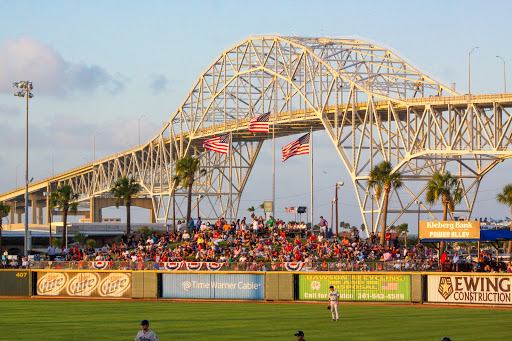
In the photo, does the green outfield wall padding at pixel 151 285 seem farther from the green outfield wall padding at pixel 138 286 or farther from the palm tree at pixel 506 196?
the palm tree at pixel 506 196

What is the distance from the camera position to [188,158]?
79375mm

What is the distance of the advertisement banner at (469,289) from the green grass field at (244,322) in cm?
145

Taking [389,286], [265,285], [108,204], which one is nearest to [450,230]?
[389,286]

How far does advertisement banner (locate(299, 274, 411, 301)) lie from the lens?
36.3 m

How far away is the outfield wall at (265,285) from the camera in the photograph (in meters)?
34.8

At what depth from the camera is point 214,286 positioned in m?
39.0

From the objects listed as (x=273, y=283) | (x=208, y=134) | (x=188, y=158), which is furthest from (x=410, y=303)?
(x=208, y=134)

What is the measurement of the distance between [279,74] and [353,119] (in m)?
14.7

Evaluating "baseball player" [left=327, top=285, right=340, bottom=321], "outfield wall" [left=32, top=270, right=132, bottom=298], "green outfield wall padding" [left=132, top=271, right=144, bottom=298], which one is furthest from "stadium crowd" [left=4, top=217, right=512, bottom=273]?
"baseball player" [left=327, top=285, right=340, bottom=321]

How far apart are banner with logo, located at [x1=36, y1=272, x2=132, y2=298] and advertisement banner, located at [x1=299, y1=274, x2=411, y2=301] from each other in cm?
958

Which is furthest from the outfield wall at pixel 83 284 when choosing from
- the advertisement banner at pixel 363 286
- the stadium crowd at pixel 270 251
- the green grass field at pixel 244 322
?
the advertisement banner at pixel 363 286

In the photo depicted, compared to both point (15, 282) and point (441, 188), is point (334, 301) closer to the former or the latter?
point (15, 282)

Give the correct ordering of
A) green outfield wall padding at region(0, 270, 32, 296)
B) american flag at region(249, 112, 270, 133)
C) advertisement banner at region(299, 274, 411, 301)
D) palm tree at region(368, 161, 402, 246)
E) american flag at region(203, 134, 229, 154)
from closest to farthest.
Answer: advertisement banner at region(299, 274, 411, 301) < green outfield wall padding at region(0, 270, 32, 296) < american flag at region(249, 112, 270, 133) < palm tree at region(368, 161, 402, 246) < american flag at region(203, 134, 229, 154)

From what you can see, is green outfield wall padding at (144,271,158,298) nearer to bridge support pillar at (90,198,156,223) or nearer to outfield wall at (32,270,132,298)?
outfield wall at (32,270,132,298)
